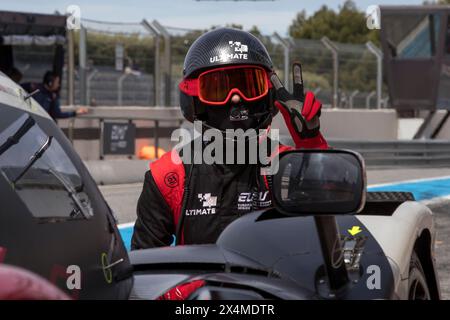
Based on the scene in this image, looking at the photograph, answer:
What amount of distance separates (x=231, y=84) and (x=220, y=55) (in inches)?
5.7

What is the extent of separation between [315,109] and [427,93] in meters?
29.0

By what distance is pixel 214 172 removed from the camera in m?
4.60

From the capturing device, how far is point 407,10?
30.9 m

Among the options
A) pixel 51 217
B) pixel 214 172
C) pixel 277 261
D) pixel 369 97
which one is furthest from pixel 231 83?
pixel 369 97

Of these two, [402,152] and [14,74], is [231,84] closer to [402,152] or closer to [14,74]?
[14,74]

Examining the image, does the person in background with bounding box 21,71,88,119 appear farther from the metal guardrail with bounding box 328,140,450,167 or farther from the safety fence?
the metal guardrail with bounding box 328,140,450,167

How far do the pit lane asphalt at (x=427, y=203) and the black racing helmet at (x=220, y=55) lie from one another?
11.8ft

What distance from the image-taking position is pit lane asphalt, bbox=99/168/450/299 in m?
9.37

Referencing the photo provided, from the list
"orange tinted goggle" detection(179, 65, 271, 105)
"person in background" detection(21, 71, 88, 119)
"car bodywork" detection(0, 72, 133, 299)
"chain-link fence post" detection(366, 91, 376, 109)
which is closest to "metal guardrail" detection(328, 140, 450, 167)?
"person in background" detection(21, 71, 88, 119)

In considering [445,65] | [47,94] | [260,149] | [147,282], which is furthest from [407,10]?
[147,282]

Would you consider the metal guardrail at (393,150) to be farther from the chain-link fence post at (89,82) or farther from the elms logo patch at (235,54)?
the elms logo patch at (235,54)

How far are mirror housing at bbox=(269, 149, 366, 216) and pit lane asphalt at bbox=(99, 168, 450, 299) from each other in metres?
4.99

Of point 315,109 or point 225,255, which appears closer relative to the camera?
point 225,255
